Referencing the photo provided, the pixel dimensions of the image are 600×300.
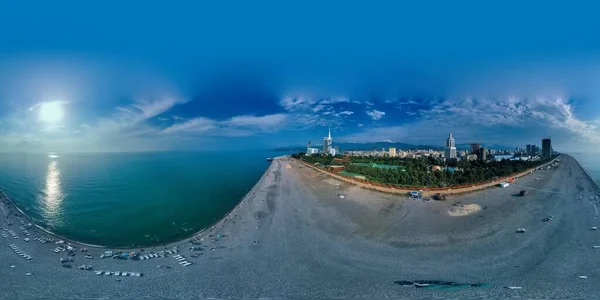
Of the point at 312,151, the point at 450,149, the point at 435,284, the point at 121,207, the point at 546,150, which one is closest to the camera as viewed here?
the point at 435,284

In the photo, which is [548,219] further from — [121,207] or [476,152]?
[121,207]

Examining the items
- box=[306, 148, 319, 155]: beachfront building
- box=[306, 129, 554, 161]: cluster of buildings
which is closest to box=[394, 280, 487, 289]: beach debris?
box=[306, 129, 554, 161]: cluster of buildings

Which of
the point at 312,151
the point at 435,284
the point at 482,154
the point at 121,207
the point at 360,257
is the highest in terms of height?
the point at 312,151

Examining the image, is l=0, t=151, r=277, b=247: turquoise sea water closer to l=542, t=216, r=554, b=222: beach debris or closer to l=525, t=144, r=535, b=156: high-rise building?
l=542, t=216, r=554, b=222: beach debris

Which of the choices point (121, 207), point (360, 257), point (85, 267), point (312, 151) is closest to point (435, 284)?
point (360, 257)

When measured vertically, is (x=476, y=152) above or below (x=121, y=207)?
above

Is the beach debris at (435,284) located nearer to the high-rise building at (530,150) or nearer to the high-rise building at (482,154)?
the high-rise building at (482,154)

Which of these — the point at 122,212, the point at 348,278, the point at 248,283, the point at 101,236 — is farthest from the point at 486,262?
the point at 122,212

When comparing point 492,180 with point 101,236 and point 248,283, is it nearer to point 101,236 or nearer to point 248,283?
point 248,283
